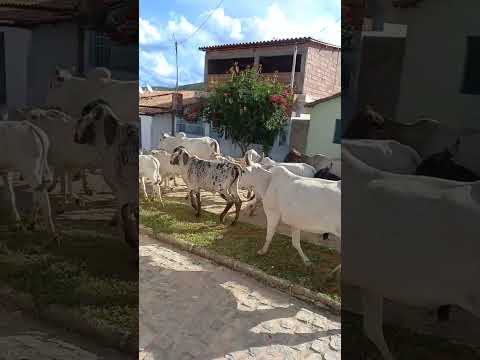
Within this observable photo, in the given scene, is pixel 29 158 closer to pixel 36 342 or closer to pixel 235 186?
pixel 36 342

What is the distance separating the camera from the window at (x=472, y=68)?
935mm

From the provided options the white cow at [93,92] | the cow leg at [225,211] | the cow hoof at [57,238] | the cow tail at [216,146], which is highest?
the white cow at [93,92]

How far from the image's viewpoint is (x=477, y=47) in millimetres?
935

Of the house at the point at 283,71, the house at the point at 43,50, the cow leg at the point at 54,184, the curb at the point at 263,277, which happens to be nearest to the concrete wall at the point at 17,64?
the house at the point at 43,50

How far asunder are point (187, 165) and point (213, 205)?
73 cm

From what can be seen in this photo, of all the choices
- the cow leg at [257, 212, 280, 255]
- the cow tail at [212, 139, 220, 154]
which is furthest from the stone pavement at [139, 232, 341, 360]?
the cow tail at [212, 139, 220, 154]

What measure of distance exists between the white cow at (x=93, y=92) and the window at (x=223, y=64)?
2068 mm

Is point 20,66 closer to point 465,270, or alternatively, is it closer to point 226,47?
point 465,270

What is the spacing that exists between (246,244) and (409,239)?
2787 mm

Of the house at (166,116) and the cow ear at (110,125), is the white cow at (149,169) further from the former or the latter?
the cow ear at (110,125)

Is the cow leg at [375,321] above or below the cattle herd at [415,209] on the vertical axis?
below

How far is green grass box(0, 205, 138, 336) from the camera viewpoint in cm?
110

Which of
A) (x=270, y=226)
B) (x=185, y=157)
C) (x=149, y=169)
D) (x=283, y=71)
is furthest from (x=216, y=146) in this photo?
(x=283, y=71)

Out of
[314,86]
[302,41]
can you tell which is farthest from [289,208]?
[302,41]
